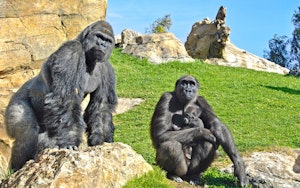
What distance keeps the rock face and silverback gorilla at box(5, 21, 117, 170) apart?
2430 millimetres

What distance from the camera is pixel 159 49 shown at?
18.6 meters

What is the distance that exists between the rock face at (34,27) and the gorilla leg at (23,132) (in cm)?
258

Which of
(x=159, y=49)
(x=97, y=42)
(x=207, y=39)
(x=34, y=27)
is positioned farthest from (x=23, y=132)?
(x=207, y=39)

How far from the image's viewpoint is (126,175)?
4789 millimetres

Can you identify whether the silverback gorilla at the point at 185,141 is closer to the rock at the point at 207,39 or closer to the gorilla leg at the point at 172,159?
the gorilla leg at the point at 172,159

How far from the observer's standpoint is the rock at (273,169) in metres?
6.69

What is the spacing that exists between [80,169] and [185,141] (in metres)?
2.28

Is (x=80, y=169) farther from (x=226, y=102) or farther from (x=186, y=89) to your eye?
(x=226, y=102)

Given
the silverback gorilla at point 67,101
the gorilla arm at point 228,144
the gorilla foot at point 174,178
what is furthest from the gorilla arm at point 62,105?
the gorilla arm at point 228,144

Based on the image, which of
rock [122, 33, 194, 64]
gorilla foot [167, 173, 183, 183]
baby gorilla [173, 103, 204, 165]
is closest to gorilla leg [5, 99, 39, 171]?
gorilla foot [167, 173, 183, 183]

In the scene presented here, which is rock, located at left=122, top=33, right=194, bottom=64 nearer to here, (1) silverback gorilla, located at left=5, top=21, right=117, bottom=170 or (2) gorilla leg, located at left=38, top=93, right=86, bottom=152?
(1) silverback gorilla, located at left=5, top=21, right=117, bottom=170

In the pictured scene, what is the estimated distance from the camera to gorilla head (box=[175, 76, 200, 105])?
6.68 metres

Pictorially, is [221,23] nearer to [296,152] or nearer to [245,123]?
[245,123]

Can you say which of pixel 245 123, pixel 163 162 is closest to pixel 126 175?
pixel 163 162
